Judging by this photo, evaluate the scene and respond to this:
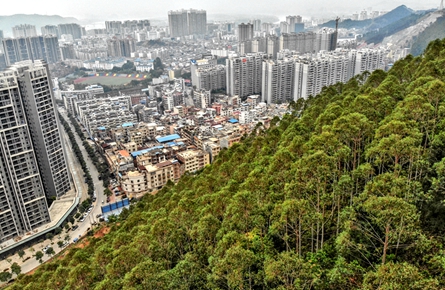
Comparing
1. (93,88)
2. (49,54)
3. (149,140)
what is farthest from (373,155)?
(49,54)

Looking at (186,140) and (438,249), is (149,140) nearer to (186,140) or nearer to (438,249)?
(186,140)

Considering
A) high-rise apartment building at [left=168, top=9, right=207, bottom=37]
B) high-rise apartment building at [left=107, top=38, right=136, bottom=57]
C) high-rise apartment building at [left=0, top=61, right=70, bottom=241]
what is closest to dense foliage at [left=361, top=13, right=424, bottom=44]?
high-rise apartment building at [left=168, top=9, right=207, bottom=37]

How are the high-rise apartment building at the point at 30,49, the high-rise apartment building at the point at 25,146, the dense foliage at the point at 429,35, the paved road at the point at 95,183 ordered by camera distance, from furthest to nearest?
the high-rise apartment building at the point at 30,49
the dense foliage at the point at 429,35
the paved road at the point at 95,183
the high-rise apartment building at the point at 25,146

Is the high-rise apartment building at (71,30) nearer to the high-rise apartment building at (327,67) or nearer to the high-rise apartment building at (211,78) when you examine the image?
the high-rise apartment building at (211,78)

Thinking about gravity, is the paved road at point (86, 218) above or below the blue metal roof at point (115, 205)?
below

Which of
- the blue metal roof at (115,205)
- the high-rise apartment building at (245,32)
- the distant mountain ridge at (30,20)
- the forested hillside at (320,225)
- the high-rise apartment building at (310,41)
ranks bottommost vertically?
the blue metal roof at (115,205)

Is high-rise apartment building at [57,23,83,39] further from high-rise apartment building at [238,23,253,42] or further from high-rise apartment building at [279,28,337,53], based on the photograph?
high-rise apartment building at [279,28,337,53]

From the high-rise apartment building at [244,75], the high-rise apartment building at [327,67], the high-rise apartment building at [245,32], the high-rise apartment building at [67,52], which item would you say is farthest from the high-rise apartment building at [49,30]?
the high-rise apartment building at [327,67]

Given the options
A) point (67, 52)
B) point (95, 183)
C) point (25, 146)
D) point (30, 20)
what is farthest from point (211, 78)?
point (30, 20)

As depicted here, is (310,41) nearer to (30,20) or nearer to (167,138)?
(167,138)
